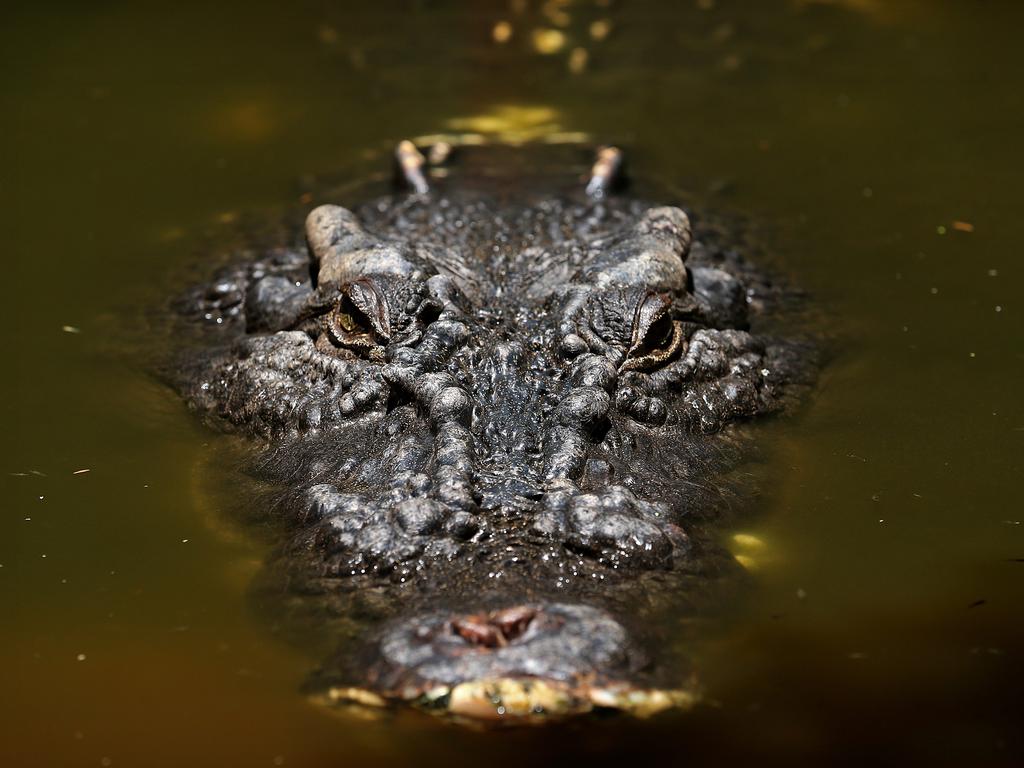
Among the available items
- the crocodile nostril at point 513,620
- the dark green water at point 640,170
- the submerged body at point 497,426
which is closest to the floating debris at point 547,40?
the dark green water at point 640,170

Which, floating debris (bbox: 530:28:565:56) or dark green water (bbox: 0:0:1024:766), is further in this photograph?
floating debris (bbox: 530:28:565:56)

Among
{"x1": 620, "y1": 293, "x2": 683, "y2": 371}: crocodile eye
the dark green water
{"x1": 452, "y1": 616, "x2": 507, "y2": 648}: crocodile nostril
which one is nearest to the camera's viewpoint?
{"x1": 452, "y1": 616, "x2": 507, "y2": 648}: crocodile nostril

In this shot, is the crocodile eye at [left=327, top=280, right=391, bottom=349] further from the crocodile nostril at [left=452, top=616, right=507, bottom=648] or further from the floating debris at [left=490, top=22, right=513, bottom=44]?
the floating debris at [left=490, top=22, right=513, bottom=44]

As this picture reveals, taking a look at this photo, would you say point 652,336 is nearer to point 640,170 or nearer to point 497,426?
point 497,426

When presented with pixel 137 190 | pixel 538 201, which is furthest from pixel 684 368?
pixel 137 190

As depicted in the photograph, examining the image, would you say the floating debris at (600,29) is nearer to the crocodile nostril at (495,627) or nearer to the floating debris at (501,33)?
the floating debris at (501,33)

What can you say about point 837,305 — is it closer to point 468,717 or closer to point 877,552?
point 877,552

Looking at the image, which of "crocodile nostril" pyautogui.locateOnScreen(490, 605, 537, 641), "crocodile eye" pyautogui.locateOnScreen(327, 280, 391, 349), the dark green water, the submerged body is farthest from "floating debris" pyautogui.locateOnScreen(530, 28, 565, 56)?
"crocodile nostril" pyautogui.locateOnScreen(490, 605, 537, 641)

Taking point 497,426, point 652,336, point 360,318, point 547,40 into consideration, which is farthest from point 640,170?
point 497,426
